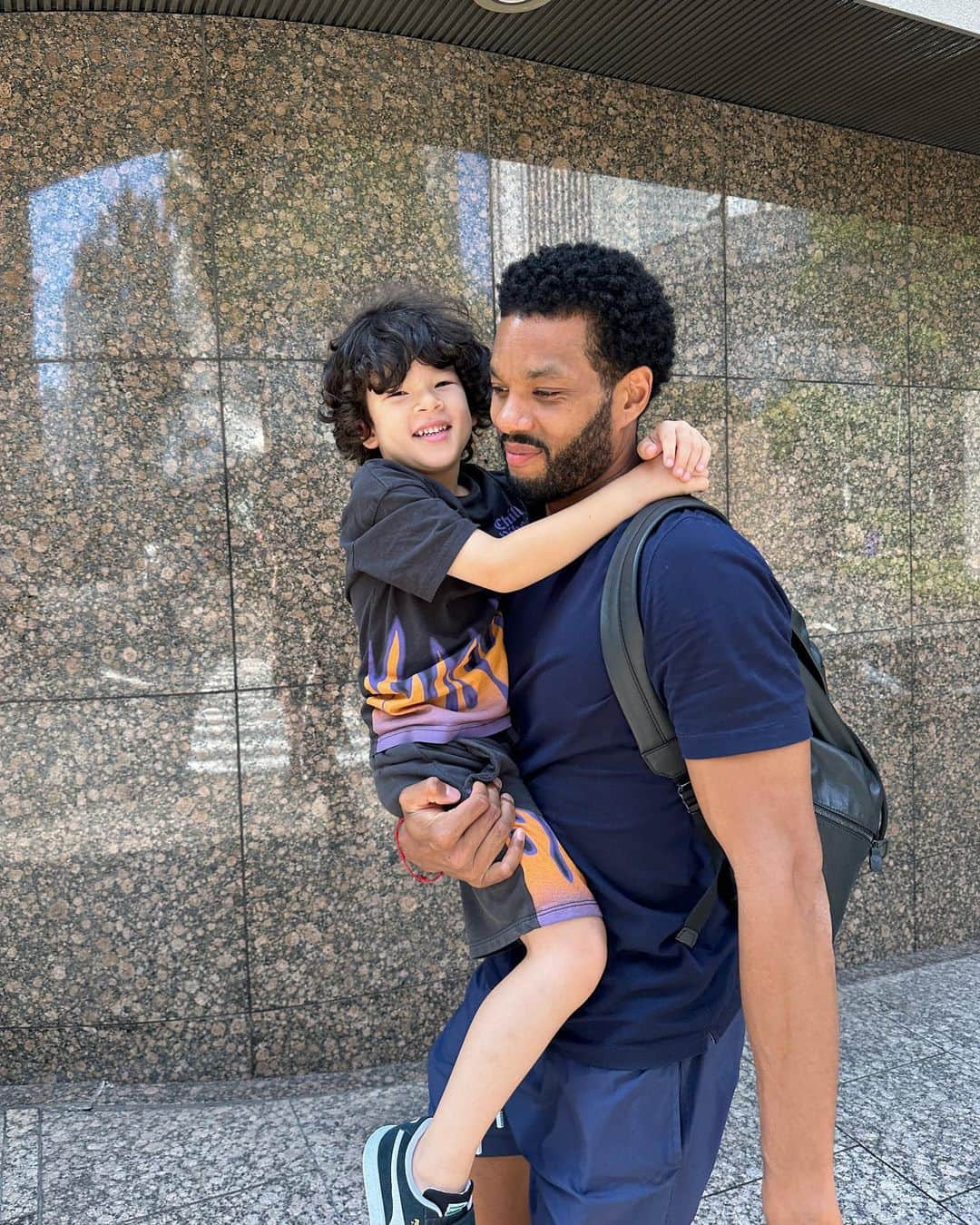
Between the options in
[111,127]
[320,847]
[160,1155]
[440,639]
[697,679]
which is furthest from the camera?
[320,847]

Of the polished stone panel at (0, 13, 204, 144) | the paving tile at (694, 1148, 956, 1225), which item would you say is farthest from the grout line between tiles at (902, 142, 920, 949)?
the polished stone panel at (0, 13, 204, 144)

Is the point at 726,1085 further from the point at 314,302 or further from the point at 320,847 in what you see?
the point at 314,302

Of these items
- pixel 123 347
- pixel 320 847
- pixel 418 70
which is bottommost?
pixel 320 847

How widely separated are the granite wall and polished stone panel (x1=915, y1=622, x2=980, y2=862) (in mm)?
2349

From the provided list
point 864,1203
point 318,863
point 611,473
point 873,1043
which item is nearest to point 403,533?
point 611,473

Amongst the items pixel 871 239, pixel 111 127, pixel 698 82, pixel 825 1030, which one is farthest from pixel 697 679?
pixel 871 239

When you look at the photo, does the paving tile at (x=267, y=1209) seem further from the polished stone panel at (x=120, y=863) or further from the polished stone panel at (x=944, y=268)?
the polished stone panel at (x=944, y=268)

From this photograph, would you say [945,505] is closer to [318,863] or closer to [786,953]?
[318,863]

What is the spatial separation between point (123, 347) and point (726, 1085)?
2978mm

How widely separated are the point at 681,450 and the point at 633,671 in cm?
42

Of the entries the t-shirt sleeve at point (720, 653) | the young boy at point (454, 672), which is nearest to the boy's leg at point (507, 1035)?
the young boy at point (454, 672)

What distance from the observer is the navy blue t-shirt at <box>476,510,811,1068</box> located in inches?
56.7

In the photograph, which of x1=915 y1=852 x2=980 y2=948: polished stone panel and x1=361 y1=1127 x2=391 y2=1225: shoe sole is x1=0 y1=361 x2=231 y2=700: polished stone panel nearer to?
x1=361 y1=1127 x2=391 y2=1225: shoe sole

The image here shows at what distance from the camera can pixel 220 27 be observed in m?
3.56
